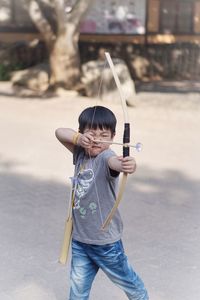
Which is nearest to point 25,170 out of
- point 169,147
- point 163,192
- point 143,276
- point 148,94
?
point 163,192

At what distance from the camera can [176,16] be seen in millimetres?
17562

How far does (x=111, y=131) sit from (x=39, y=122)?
6.97m

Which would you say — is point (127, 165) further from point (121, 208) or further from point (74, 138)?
point (121, 208)

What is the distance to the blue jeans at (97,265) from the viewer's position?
2686 millimetres

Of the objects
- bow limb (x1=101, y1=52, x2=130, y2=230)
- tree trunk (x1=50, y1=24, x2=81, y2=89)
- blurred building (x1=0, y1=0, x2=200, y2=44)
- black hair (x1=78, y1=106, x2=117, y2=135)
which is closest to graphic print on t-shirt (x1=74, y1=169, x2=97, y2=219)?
bow limb (x1=101, y1=52, x2=130, y2=230)

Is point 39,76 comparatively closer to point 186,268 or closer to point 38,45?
point 38,45

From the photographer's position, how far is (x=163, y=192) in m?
5.68

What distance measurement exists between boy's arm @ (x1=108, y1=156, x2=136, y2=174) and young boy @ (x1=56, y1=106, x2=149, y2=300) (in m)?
0.02

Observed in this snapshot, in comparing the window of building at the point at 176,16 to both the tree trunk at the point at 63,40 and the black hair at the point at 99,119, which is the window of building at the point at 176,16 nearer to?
the tree trunk at the point at 63,40

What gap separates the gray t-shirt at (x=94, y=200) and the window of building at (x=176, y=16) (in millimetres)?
15624

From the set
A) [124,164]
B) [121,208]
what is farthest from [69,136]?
[121,208]

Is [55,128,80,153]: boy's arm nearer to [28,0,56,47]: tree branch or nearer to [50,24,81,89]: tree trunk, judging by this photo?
[50,24,81,89]: tree trunk

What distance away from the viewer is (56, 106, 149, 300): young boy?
259cm

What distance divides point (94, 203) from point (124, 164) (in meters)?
0.39
